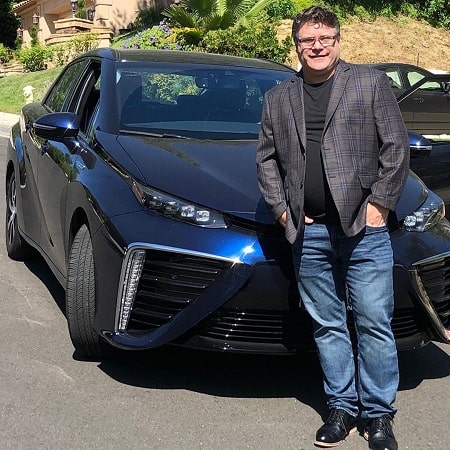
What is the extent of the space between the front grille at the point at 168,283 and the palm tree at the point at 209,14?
1503 centimetres

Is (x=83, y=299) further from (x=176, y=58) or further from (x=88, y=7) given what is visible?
(x=88, y=7)

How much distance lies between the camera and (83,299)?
3.91 m

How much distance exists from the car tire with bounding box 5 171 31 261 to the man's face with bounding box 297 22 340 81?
3417 millimetres

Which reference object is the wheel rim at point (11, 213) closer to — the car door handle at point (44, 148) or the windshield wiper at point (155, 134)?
the car door handle at point (44, 148)

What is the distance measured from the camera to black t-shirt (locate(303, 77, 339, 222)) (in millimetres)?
3164

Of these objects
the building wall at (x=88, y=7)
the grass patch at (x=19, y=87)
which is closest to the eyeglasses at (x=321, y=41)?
the grass patch at (x=19, y=87)

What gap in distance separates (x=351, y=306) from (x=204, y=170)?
102 centimetres

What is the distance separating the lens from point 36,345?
4.45 metres

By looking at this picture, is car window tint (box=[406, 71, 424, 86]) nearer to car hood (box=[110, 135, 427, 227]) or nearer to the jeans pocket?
car hood (box=[110, 135, 427, 227])

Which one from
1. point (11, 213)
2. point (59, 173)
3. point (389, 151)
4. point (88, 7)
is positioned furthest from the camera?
point (88, 7)

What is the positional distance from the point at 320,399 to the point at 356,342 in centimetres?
36

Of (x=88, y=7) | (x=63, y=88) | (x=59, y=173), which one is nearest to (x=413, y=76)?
(x=63, y=88)

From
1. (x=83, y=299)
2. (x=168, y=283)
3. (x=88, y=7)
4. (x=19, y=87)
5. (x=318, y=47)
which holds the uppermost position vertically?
(x=318, y=47)

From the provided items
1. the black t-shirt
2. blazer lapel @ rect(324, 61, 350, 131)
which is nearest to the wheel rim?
the black t-shirt
